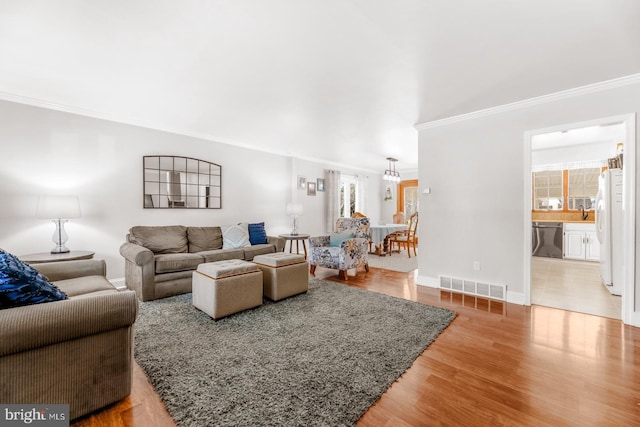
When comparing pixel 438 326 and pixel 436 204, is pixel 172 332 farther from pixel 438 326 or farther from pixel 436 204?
pixel 436 204

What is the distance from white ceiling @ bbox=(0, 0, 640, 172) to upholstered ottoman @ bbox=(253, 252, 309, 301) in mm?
1889

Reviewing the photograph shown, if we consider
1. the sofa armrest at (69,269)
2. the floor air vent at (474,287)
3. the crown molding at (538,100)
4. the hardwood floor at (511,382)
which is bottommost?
the hardwood floor at (511,382)

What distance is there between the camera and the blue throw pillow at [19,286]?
1279 millimetres

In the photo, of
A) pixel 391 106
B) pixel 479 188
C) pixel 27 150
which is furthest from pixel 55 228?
pixel 479 188

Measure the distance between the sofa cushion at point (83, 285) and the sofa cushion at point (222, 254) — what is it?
135cm

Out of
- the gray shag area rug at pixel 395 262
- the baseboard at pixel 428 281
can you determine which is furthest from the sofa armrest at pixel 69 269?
the gray shag area rug at pixel 395 262

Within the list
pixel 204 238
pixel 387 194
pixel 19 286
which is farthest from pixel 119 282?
pixel 387 194

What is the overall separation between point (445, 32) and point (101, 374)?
2980 mm

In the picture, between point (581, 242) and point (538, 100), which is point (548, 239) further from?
point (538, 100)

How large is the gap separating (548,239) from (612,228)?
2.69 metres

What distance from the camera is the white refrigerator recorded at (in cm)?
340

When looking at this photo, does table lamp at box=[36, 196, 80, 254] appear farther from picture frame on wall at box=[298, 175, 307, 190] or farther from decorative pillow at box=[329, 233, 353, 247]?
picture frame on wall at box=[298, 175, 307, 190]

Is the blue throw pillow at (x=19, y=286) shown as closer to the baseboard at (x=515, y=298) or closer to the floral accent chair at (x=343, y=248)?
the floral accent chair at (x=343, y=248)

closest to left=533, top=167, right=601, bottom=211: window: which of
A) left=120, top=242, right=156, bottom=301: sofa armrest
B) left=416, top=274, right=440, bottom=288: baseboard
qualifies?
left=416, top=274, right=440, bottom=288: baseboard
